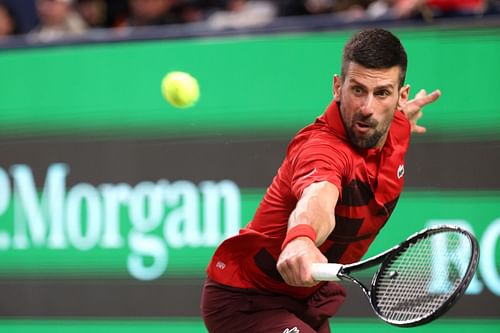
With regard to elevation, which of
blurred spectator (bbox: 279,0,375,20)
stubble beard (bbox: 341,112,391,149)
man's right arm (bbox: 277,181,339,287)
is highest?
stubble beard (bbox: 341,112,391,149)

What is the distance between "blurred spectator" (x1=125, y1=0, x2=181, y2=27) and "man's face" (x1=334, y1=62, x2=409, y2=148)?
3652mm

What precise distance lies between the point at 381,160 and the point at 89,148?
3.09 metres

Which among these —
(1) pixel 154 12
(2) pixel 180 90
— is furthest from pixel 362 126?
(1) pixel 154 12

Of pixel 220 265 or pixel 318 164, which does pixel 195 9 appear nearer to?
pixel 220 265

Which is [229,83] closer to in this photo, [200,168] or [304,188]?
[200,168]

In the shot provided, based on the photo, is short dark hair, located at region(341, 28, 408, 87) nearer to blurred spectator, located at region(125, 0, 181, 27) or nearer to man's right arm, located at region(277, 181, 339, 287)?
man's right arm, located at region(277, 181, 339, 287)

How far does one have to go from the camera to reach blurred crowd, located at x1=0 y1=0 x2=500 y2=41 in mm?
6281

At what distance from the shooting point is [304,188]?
11.7 ft

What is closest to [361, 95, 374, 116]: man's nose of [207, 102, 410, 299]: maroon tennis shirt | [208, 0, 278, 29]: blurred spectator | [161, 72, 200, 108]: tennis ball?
[207, 102, 410, 299]: maroon tennis shirt

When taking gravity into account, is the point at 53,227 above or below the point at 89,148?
below

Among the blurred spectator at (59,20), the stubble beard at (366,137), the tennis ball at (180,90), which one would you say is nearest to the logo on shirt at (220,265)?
the stubble beard at (366,137)

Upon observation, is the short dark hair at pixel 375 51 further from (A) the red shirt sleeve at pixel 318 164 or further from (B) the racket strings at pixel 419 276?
(B) the racket strings at pixel 419 276

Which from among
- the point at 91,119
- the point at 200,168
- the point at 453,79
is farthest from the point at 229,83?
the point at 453,79

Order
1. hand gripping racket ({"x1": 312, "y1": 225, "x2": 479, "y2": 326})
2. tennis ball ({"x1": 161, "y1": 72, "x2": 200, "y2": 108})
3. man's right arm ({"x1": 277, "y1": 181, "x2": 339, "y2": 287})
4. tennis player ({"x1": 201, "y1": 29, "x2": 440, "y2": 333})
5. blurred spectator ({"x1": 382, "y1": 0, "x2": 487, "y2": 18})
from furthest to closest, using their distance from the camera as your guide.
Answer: blurred spectator ({"x1": 382, "y1": 0, "x2": 487, "y2": 18})
tennis ball ({"x1": 161, "y1": 72, "x2": 200, "y2": 108})
tennis player ({"x1": 201, "y1": 29, "x2": 440, "y2": 333})
hand gripping racket ({"x1": 312, "y1": 225, "x2": 479, "y2": 326})
man's right arm ({"x1": 277, "y1": 181, "x2": 339, "y2": 287})
